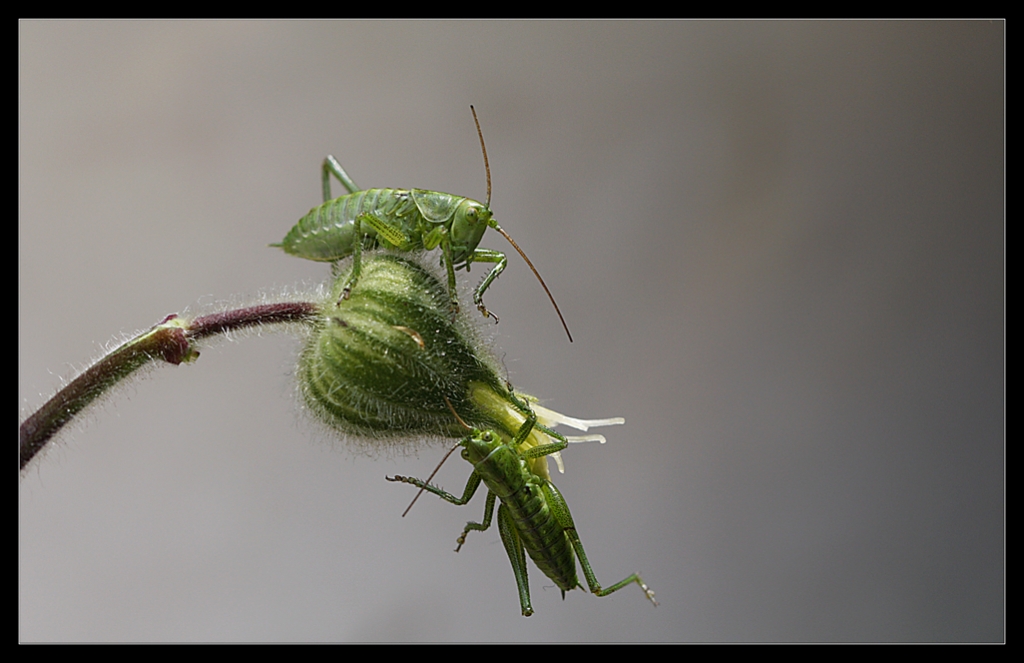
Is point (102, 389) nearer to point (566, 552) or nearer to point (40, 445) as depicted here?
point (40, 445)

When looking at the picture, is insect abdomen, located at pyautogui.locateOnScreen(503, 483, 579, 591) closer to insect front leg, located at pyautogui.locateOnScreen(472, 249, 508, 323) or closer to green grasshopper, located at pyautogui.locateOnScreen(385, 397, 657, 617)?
Result: green grasshopper, located at pyautogui.locateOnScreen(385, 397, 657, 617)

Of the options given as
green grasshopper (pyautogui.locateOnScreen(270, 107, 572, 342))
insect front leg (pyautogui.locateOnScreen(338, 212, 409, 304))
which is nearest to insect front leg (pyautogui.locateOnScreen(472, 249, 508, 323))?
green grasshopper (pyautogui.locateOnScreen(270, 107, 572, 342))

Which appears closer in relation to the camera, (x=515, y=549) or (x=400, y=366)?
(x=400, y=366)

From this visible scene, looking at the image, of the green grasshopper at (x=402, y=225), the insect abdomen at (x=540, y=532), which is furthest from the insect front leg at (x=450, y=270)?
the insect abdomen at (x=540, y=532)

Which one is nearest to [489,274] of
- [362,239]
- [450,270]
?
[450,270]

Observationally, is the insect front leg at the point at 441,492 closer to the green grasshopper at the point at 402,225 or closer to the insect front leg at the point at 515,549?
the insect front leg at the point at 515,549

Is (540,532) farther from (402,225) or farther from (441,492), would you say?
(402,225)
